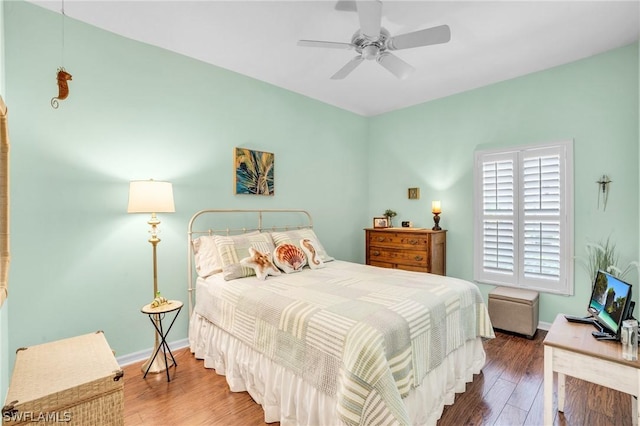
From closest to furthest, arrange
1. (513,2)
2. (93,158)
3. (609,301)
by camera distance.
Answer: (609,301)
(513,2)
(93,158)

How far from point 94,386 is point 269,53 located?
9.78ft

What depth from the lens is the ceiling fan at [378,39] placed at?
6.77 ft

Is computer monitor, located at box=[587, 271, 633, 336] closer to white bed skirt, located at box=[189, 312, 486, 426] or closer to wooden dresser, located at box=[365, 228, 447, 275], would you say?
white bed skirt, located at box=[189, 312, 486, 426]

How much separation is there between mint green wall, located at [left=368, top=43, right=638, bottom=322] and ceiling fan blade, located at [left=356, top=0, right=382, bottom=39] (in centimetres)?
237

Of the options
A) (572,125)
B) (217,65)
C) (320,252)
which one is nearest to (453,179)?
(572,125)

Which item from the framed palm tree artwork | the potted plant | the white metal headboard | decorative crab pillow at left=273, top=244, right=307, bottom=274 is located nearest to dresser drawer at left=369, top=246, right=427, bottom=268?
the potted plant

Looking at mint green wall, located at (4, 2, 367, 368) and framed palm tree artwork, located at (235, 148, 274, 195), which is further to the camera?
framed palm tree artwork, located at (235, 148, 274, 195)

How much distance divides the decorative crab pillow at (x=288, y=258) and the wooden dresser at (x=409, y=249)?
1.62 metres

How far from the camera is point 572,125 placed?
3.34 meters

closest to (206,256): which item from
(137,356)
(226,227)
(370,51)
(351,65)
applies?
(226,227)

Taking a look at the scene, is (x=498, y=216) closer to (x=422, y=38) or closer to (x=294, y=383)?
(x=422, y=38)

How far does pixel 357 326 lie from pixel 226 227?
7.27 feet

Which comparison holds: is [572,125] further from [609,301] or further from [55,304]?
[55,304]

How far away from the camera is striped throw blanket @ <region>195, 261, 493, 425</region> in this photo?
5.01ft
